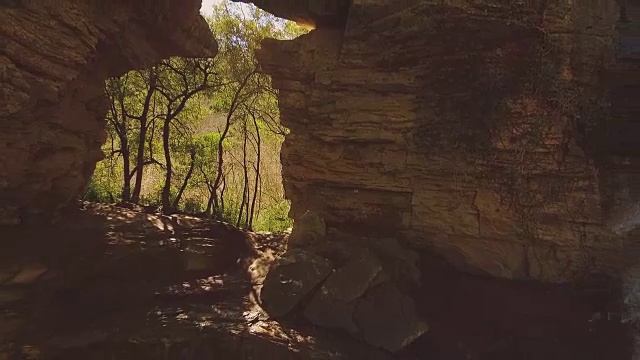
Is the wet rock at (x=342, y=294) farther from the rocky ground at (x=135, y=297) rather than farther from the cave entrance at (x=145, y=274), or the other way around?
the cave entrance at (x=145, y=274)

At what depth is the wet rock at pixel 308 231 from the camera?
8320mm

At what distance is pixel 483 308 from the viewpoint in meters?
7.40

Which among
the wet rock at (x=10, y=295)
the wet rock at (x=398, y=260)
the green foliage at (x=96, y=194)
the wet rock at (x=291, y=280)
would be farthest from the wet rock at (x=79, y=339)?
the green foliage at (x=96, y=194)

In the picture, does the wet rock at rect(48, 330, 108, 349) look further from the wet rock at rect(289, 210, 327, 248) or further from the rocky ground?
the wet rock at rect(289, 210, 327, 248)

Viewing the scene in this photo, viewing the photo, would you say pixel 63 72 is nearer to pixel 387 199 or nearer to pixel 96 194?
pixel 96 194

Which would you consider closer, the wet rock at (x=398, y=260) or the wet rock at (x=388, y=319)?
the wet rock at (x=388, y=319)

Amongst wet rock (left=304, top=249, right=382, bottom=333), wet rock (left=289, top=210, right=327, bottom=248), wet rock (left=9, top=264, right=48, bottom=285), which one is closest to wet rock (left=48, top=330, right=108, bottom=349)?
wet rock (left=9, top=264, right=48, bottom=285)

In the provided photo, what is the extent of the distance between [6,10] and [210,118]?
12223mm

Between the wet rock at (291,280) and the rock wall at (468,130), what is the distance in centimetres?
122

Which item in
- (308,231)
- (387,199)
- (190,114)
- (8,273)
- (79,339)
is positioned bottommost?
(79,339)

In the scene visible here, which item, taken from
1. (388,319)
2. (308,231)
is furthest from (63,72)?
(388,319)

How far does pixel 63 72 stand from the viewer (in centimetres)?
783

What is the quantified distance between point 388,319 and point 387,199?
2244 millimetres

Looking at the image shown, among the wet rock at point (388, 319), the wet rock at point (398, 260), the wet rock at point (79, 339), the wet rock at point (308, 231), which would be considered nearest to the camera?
the wet rock at point (79, 339)
